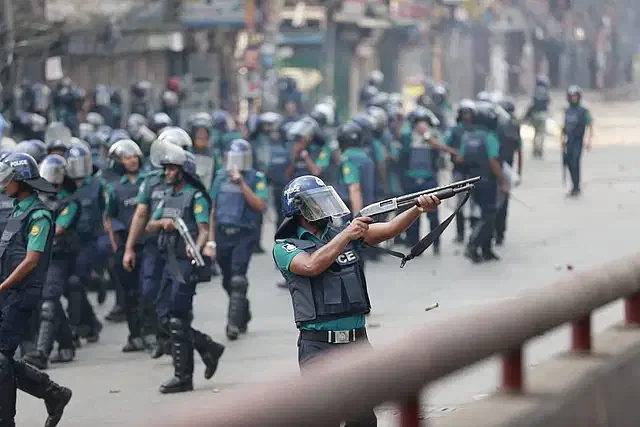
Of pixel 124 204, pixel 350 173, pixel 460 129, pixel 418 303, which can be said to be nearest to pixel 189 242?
pixel 124 204

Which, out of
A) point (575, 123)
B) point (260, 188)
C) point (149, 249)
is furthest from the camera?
point (575, 123)

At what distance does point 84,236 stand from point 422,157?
6.71m

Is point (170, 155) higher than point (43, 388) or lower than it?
higher

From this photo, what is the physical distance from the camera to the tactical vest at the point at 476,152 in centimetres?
1820

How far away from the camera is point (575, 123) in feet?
81.0

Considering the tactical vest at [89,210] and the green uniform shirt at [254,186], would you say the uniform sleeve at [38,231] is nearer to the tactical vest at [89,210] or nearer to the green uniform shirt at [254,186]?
the tactical vest at [89,210]

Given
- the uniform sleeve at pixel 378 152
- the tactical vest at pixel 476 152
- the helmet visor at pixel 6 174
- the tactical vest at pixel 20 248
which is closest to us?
the tactical vest at pixel 20 248

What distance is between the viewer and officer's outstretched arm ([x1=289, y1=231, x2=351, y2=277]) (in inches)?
277

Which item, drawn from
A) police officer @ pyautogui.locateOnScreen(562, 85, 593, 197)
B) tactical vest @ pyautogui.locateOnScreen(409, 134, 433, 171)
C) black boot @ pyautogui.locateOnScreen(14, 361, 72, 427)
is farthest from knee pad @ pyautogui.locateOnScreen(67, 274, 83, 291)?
police officer @ pyautogui.locateOnScreen(562, 85, 593, 197)

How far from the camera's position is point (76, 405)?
10719mm

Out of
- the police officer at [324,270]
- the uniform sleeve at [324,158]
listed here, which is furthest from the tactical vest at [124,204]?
the police officer at [324,270]

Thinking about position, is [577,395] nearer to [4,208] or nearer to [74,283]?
[4,208]

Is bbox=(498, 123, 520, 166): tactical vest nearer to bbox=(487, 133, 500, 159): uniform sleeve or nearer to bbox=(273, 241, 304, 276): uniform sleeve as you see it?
bbox=(487, 133, 500, 159): uniform sleeve

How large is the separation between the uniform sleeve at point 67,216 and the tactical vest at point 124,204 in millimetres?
913
